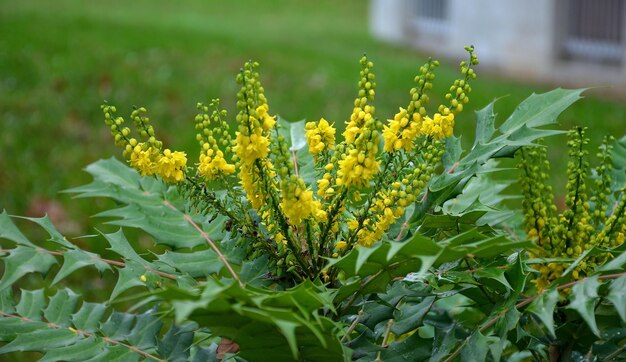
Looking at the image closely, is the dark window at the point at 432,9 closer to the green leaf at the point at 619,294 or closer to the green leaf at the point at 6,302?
the green leaf at the point at 6,302

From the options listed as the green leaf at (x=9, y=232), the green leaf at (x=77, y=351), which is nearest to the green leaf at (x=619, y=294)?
the green leaf at (x=77, y=351)

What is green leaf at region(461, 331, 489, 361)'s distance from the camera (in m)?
1.57

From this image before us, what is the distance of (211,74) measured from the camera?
9875mm

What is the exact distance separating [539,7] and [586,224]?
34.8ft

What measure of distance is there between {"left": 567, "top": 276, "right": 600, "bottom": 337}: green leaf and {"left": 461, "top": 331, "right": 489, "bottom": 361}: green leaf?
177mm

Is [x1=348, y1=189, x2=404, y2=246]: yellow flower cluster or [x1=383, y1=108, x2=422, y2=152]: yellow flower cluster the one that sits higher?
[x1=383, y1=108, x2=422, y2=152]: yellow flower cluster

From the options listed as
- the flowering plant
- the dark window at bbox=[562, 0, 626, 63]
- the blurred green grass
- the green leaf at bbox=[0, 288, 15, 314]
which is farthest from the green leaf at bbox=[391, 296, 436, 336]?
the dark window at bbox=[562, 0, 626, 63]

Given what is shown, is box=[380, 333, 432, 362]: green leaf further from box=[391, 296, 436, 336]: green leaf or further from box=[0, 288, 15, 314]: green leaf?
box=[0, 288, 15, 314]: green leaf

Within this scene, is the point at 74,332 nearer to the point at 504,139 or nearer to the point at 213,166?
the point at 213,166

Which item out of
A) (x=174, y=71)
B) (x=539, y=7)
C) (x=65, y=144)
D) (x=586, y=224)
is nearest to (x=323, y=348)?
(x=586, y=224)

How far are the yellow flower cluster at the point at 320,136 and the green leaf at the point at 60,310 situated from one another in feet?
1.93

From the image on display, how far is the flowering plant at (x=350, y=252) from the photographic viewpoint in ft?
4.88

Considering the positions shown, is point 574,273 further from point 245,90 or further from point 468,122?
point 468,122

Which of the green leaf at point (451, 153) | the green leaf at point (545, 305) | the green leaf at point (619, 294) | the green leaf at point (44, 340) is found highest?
the green leaf at point (451, 153)
